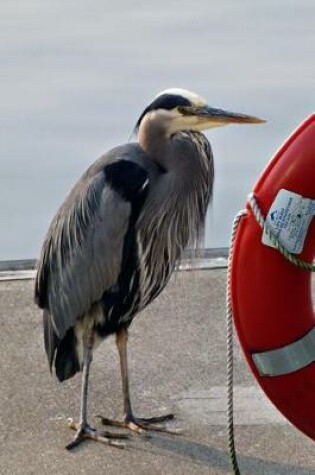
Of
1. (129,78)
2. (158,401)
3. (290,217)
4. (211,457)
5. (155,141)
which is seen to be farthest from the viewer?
(129,78)

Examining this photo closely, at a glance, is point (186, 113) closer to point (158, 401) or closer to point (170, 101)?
point (170, 101)

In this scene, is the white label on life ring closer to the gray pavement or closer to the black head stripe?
the black head stripe

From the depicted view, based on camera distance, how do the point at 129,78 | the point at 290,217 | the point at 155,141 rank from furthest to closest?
the point at 129,78 → the point at 155,141 → the point at 290,217

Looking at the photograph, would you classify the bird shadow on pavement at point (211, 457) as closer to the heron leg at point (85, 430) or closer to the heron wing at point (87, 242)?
the heron leg at point (85, 430)

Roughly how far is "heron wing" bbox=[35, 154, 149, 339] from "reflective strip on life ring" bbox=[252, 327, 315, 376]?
2.35 feet

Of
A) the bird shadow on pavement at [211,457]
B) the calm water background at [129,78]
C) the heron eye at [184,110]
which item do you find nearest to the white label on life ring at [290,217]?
the heron eye at [184,110]

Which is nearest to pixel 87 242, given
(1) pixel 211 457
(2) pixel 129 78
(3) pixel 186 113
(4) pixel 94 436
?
(3) pixel 186 113

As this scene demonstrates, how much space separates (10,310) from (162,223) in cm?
138

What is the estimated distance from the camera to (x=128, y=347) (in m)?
4.56

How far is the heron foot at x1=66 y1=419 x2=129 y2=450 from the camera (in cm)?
375

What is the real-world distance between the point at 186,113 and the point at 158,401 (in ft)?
3.42

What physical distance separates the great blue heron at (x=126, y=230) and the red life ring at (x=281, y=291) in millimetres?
504

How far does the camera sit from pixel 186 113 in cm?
371

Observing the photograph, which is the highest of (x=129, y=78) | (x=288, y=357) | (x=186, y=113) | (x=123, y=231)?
(x=186, y=113)
